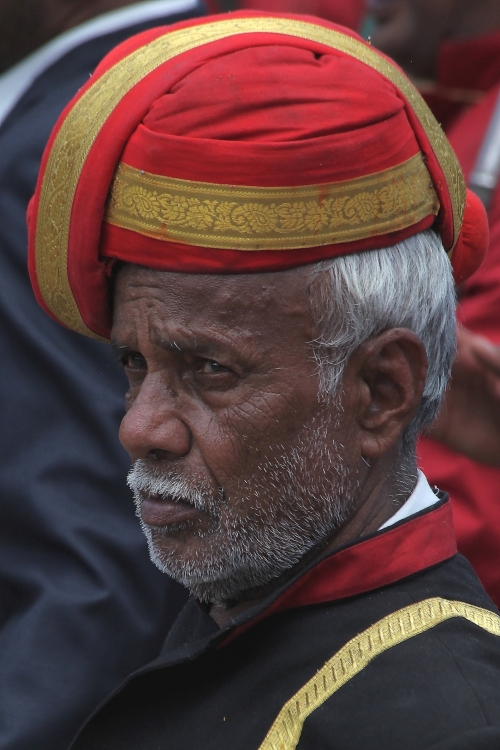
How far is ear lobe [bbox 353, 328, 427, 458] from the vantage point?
6.48ft

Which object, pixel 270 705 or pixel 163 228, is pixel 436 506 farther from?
pixel 163 228

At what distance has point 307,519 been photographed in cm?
198

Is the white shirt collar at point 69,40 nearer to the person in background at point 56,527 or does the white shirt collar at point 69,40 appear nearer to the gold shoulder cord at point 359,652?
the person in background at point 56,527

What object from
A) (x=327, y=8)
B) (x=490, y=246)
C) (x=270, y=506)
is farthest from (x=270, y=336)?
(x=327, y=8)

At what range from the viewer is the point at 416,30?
4.18 m

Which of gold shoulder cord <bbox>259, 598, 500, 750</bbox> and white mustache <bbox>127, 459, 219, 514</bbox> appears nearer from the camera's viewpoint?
gold shoulder cord <bbox>259, 598, 500, 750</bbox>

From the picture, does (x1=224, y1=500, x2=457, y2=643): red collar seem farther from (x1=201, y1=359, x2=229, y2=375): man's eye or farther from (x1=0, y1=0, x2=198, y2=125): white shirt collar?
(x1=0, y1=0, x2=198, y2=125): white shirt collar

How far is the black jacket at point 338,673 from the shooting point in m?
1.66

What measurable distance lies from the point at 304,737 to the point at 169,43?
4.31 ft

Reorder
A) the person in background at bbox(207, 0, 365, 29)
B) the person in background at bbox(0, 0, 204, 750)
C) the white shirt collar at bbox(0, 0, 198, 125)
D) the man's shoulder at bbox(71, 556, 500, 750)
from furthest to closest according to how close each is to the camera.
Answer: the person in background at bbox(207, 0, 365, 29) → the white shirt collar at bbox(0, 0, 198, 125) → the person in background at bbox(0, 0, 204, 750) → the man's shoulder at bbox(71, 556, 500, 750)

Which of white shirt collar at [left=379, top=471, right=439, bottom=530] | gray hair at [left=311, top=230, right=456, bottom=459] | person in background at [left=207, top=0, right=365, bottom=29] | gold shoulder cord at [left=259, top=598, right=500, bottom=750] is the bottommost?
gold shoulder cord at [left=259, top=598, right=500, bottom=750]

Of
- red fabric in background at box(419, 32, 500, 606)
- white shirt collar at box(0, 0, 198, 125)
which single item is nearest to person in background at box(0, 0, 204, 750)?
white shirt collar at box(0, 0, 198, 125)

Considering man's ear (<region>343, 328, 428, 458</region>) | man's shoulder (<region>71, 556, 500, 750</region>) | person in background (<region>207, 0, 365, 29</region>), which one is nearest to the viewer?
man's shoulder (<region>71, 556, 500, 750</region>)

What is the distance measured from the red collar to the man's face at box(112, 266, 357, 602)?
9 cm
